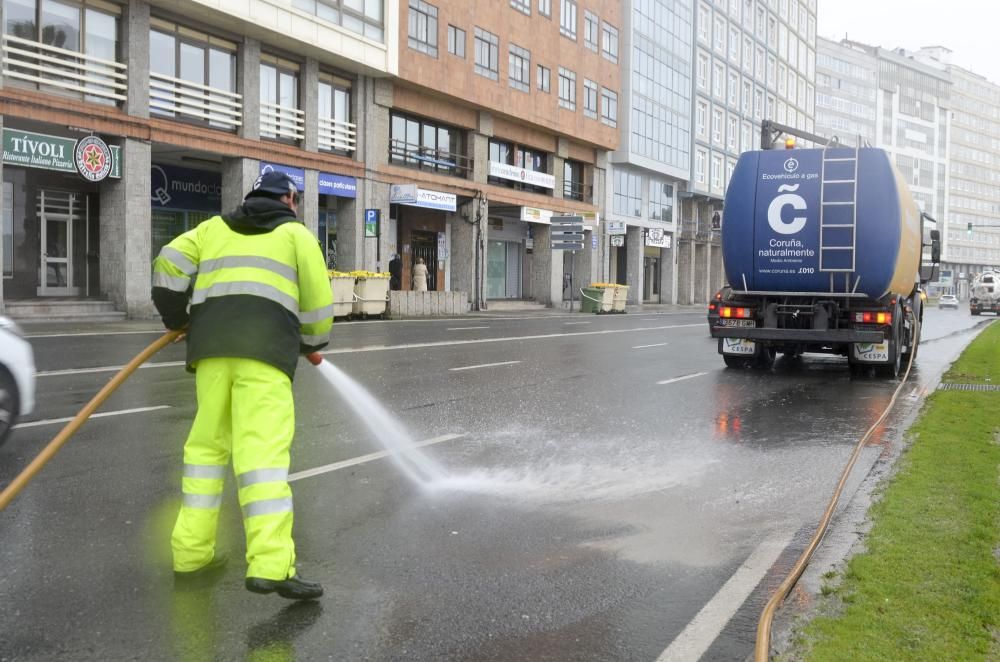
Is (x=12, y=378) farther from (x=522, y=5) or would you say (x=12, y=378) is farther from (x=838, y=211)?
(x=522, y=5)

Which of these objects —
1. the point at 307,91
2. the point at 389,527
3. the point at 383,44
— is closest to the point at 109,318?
the point at 307,91

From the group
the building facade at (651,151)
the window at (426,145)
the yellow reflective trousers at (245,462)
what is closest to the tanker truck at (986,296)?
the building facade at (651,151)

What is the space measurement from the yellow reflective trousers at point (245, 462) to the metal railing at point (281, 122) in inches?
1011

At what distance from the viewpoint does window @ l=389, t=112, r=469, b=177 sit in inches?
1362

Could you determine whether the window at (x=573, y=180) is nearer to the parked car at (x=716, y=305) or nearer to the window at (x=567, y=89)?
the window at (x=567, y=89)

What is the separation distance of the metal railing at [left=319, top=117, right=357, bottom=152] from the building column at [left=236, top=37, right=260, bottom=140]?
306 centimetres

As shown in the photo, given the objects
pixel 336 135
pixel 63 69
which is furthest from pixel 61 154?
pixel 336 135

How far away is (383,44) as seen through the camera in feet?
104

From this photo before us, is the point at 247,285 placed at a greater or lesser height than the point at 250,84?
lesser

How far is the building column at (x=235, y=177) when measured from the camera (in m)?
27.0

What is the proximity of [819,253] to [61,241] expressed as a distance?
20261 mm

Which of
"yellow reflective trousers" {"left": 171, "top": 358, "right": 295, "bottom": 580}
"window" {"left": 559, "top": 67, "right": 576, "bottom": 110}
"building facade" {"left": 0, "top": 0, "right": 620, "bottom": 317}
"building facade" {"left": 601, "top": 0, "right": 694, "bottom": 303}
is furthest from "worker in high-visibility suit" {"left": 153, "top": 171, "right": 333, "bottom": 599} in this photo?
"building facade" {"left": 601, "top": 0, "right": 694, "bottom": 303}

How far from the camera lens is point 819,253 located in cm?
1312

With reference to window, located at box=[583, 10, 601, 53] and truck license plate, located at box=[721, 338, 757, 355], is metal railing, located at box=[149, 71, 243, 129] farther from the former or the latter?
window, located at box=[583, 10, 601, 53]
